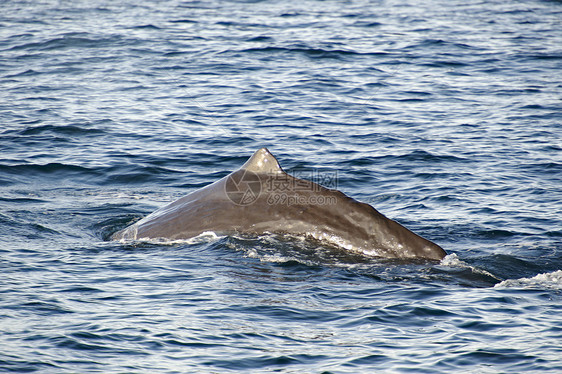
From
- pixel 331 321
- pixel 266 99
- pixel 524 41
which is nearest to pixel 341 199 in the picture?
pixel 331 321

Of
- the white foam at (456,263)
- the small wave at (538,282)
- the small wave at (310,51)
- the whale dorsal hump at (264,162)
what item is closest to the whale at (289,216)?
the whale dorsal hump at (264,162)

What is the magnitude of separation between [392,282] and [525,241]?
3036mm

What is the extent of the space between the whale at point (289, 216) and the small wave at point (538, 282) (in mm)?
801

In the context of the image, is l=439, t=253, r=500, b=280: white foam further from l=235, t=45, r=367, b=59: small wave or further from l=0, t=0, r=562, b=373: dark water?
l=235, t=45, r=367, b=59: small wave

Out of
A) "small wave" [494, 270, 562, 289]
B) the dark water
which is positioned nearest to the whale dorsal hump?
the dark water

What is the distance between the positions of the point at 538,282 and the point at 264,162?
3516 millimetres

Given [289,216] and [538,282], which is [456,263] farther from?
[289,216]

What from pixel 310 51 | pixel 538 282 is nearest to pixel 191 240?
pixel 538 282

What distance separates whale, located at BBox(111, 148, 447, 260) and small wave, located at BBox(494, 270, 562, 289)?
0.80 m

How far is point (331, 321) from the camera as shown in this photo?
7.37 meters

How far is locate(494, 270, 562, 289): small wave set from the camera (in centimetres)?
840

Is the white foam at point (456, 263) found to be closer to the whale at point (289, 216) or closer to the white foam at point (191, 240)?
the whale at point (289, 216)

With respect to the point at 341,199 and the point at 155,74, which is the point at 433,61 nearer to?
the point at 155,74

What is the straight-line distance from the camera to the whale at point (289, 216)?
28.4 ft
